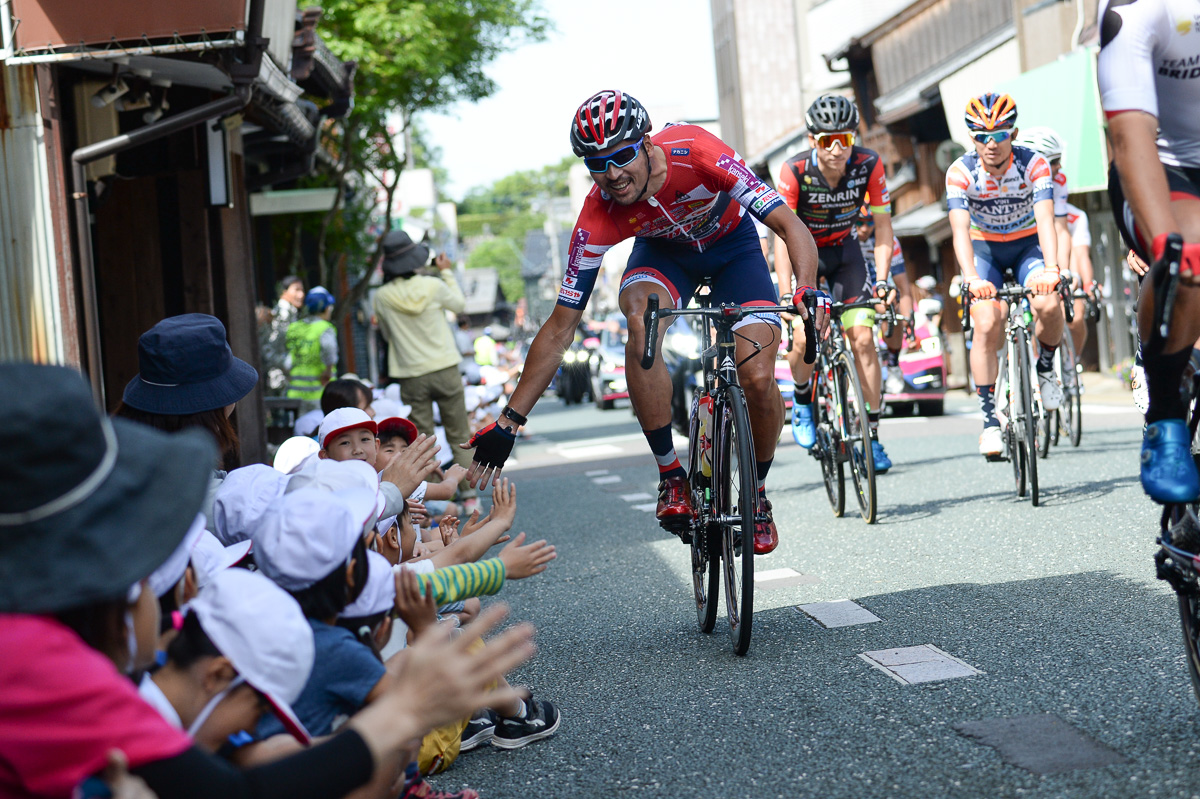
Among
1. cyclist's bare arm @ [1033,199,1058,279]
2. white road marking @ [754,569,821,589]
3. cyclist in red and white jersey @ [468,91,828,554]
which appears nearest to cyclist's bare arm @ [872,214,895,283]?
cyclist's bare arm @ [1033,199,1058,279]

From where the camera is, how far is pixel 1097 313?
9945mm

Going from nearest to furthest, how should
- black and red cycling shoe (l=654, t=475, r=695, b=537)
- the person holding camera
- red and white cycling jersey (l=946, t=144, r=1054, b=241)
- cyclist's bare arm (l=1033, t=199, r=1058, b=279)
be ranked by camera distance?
black and red cycling shoe (l=654, t=475, r=695, b=537), cyclist's bare arm (l=1033, t=199, r=1058, b=279), red and white cycling jersey (l=946, t=144, r=1054, b=241), the person holding camera

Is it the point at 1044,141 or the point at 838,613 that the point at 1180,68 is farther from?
the point at 1044,141

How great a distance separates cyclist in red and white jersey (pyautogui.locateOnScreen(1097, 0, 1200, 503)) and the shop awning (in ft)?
54.1

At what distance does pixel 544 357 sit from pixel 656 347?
48 centimetres

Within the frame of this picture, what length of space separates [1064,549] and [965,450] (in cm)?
557

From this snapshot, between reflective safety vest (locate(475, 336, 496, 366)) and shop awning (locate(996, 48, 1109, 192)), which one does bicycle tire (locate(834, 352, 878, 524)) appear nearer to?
shop awning (locate(996, 48, 1109, 192))

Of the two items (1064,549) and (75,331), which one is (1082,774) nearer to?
(1064,549)

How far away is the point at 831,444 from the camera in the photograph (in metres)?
8.38

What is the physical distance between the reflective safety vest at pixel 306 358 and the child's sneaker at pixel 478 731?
27.5ft

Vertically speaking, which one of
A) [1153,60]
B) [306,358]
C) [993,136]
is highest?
[993,136]

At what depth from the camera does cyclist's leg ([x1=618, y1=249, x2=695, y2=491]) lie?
5461 millimetres

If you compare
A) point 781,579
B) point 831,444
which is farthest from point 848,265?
point 781,579

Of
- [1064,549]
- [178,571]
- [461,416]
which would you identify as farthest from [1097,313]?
[178,571]
